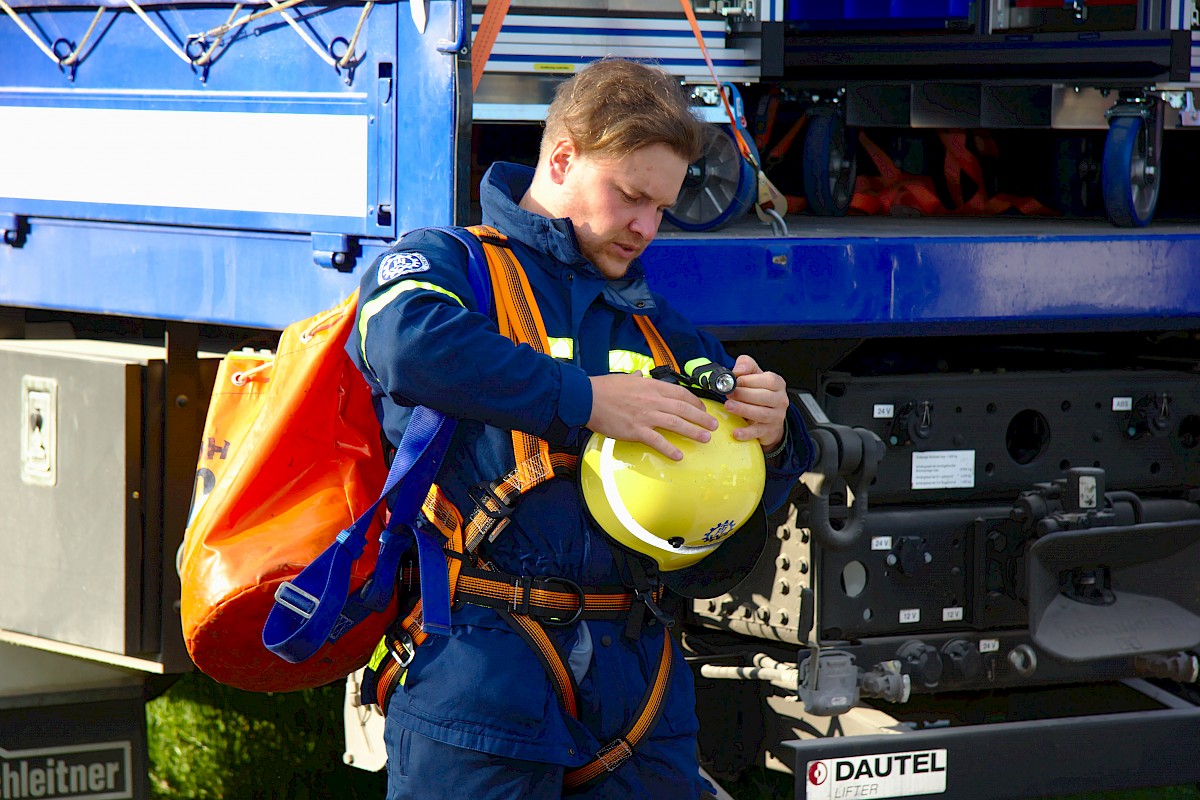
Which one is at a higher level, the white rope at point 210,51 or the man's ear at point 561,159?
the white rope at point 210,51

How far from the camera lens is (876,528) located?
3396 mm

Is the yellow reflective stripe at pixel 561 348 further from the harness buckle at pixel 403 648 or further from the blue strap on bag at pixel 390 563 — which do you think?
the harness buckle at pixel 403 648

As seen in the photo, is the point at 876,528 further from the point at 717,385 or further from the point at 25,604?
the point at 25,604

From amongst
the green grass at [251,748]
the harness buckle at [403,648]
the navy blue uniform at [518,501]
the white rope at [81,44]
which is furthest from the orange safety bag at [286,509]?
the green grass at [251,748]

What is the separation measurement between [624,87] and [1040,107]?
256 centimetres

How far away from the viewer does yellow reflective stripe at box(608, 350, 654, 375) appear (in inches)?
97.5

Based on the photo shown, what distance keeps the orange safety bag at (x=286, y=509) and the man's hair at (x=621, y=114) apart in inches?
21.2

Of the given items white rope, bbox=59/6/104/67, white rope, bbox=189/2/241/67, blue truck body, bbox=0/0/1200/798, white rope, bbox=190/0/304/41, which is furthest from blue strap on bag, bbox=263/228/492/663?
white rope, bbox=59/6/104/67

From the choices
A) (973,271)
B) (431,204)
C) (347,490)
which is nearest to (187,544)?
(347,490)

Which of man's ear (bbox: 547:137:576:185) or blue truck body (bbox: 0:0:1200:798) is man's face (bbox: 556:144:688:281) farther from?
blue truck body (bbox: 0:0:1200:798)

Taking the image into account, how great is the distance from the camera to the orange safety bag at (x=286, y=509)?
2.65 metres

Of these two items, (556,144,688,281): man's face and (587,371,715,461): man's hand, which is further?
(556,144,688,281): man's face

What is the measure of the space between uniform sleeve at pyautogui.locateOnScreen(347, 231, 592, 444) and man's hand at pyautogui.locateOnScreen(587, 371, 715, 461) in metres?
0.03

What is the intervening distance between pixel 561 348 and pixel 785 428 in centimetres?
38
